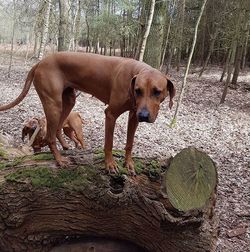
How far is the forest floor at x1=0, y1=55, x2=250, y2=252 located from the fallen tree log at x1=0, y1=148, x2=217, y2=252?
986 millimetres

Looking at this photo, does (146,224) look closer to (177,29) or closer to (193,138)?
(193,138)

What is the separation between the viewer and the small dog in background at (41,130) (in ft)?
23.8

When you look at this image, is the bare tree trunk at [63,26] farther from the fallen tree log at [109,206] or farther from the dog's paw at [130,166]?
the dog's paw at [130,166]

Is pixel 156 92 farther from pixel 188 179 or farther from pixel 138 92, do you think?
pixel 188 179

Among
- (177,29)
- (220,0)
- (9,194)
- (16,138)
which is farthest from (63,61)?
(220,0)

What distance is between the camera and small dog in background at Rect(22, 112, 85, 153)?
7261 millimetres

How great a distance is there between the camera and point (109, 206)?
3930 millimetres

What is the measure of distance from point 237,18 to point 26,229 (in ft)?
54.1

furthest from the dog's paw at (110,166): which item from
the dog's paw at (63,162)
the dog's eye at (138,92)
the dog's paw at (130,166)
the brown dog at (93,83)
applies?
the dog's eye at (138,92)

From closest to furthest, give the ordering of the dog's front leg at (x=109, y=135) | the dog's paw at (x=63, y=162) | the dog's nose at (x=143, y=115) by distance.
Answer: the dog's nose at (x=143, y=115) → the dog's front leg at (x=109, y=135) → the dog's paw at (x=63, y=162)

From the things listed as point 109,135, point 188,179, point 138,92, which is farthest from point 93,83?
point 188,179

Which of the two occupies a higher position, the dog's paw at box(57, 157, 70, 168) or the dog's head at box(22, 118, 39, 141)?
the dog's paw at box(57, 157, 70, 168)

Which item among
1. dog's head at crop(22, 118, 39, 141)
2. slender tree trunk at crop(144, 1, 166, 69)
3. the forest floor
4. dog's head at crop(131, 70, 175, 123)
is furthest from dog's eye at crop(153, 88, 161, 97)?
slender tree trunk at crop(144, 1, 166, 69)

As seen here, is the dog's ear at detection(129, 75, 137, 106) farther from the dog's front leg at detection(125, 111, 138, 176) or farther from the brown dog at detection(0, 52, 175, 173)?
the dog's front leg at detection(125, 111, 138, 176)
